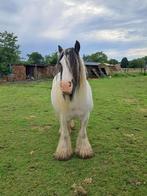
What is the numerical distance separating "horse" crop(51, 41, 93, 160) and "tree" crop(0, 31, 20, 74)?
2027cm

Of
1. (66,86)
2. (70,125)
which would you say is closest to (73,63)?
(66,86)

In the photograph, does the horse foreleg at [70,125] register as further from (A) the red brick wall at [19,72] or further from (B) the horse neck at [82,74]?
(A) the red brick wall at [19,72]

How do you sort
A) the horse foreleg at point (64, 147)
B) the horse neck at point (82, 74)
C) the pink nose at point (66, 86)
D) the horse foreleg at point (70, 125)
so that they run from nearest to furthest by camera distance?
the pink nose at point (66, 86)
the horse neck at point (82, 74)
the horse foreleg at point (64, 147)
the horse foreleg at point (70, 125)

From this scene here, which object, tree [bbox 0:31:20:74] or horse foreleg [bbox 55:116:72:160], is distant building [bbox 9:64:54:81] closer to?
tree [bbox 0:31:20:74]

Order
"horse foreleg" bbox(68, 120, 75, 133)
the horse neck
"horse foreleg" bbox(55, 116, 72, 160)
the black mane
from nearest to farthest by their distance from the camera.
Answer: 1. the black mane
2. the horse neck
3. "horse foreleg" bbox(55, 116, 72, 160)
4. "horse foreleg" bbox(68, 120, 75, 133)

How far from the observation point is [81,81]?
147 inches

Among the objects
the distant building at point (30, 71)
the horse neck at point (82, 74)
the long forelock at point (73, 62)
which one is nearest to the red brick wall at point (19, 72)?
the distant building at point (30, 71)

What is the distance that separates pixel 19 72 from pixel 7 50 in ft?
7.13

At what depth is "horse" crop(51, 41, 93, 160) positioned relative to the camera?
3494 mm

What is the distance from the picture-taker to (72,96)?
371 cm

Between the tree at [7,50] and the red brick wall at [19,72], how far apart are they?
2.09 ft

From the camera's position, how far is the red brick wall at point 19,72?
81.7 ft

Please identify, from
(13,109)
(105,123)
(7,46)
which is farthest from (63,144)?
(7,46)

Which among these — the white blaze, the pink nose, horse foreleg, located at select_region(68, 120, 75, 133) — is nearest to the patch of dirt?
the pink nose
